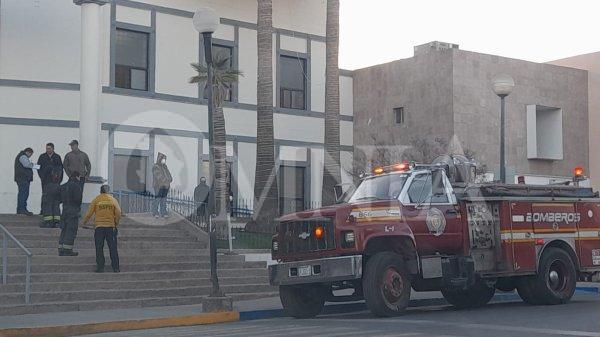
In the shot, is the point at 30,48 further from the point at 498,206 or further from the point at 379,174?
the point at 498,206

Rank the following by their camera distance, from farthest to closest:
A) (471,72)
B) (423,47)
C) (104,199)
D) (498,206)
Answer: (423,47)
(471,72)
(104,199)
(498,206)

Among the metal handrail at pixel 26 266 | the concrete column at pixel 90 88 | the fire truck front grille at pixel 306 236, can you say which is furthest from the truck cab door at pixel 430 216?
the concrete column at pixel 90 88

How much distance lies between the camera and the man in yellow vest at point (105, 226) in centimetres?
1772

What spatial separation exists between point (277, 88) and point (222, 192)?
639 centimetres

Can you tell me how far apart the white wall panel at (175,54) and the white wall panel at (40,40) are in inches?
113

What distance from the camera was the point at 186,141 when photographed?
28.7m

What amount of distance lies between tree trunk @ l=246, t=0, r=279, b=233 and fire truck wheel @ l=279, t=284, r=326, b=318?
10.1 m

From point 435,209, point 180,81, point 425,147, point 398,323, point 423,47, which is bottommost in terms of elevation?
point 398,323

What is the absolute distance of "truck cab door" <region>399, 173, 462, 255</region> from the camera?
15.2 m

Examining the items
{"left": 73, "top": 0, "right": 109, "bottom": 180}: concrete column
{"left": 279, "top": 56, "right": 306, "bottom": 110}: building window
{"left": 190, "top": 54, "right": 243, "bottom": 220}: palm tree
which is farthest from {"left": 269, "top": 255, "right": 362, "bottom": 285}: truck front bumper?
{"left": 279, "top": 56, "right": 306, "bottom": 110}: building window

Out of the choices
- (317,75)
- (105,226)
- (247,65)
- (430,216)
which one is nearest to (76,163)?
(105,226)

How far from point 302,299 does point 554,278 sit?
15.4 feet

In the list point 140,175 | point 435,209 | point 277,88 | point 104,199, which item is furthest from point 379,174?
point 277,88

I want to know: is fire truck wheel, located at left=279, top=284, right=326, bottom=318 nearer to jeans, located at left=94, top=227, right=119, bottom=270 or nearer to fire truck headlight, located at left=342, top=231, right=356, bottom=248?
fire truck headlight, located at left=342, top=231, right=356, bottom=248
